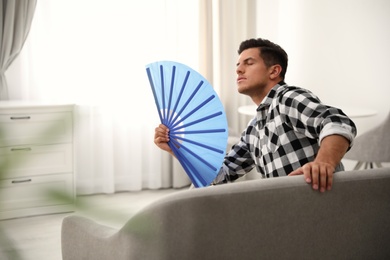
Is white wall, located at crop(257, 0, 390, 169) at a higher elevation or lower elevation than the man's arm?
higher

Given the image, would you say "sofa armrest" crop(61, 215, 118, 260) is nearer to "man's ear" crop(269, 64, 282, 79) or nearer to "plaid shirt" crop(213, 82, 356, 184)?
"plaid shirt" crop(213, 82, 356, 184)

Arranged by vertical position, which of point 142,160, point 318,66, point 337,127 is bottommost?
point 142,160

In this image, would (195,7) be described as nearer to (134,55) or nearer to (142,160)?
(134,55)

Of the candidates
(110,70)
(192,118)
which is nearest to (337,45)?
(110,70)

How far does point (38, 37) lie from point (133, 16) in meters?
0.79

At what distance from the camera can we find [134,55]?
187 inches

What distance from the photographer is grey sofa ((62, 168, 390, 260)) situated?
121 centimetres

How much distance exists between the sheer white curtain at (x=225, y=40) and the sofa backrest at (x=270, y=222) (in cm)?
361

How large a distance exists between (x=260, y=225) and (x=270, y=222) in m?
0.03

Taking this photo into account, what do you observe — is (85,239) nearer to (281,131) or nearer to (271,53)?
(281,131)

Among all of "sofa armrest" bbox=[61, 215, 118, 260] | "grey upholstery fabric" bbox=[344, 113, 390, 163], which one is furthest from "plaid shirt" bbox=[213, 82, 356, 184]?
"grey upholstery fabric" bbox=[344, 113, 390, 163]

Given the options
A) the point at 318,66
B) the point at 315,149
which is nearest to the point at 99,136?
the point at 318,66

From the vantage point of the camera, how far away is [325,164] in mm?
1362

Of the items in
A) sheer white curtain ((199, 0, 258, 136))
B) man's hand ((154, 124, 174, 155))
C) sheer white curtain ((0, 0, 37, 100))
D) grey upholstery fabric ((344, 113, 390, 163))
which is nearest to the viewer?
man's hand ((154, 124, 174, 155))
